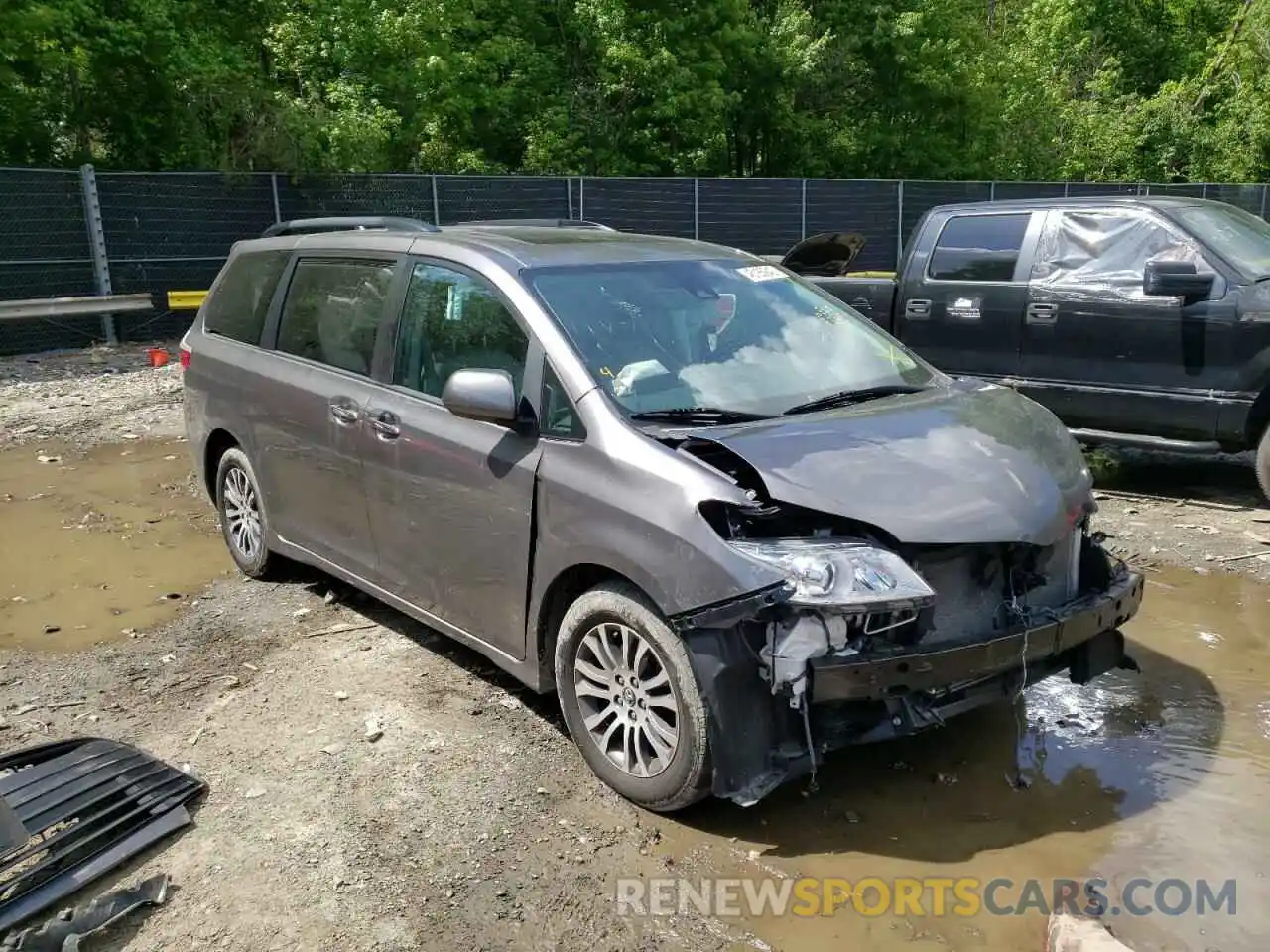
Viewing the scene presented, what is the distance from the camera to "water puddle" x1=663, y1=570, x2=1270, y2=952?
2963 mm

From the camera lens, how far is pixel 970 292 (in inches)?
307

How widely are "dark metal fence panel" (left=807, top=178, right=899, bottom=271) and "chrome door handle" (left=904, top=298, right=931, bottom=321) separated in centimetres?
1188

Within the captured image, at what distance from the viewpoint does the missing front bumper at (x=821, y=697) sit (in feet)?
9.98

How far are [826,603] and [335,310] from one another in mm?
2960

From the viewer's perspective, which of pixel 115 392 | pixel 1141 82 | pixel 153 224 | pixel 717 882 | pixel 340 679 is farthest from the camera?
pixel 1141 82

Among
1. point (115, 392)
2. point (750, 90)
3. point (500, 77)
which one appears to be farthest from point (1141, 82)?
point (115, 392)

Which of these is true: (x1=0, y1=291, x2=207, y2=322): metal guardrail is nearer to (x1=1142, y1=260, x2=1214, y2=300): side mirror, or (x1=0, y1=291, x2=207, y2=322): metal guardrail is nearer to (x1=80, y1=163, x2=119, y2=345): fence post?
(x1=80, y1=163, x2=119, y2=345): fence post

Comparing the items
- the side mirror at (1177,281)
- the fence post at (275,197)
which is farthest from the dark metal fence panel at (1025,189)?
the side mirror at (1177,281)

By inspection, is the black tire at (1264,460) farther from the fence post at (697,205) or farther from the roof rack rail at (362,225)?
the fence post at (697,205)

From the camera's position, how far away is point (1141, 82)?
3672 cm

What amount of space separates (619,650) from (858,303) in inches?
221

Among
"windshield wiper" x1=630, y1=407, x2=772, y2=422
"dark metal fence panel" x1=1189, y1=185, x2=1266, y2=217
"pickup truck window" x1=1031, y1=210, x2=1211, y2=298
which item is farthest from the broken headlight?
"dark metal fence panel" x1=1189, y1=185, x2=1266, y2=217

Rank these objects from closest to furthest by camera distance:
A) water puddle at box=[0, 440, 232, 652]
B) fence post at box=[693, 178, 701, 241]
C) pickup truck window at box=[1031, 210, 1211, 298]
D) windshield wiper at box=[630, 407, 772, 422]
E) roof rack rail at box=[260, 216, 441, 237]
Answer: windshield wiper at box=[630, 407, 772, 422]
roof rack rail at box=[260, 216, 441, 237]
water puddle at box=[0, 440, 232, 652]
pickup truck window at box=[1031, 210, 1211, 298]
fence post at box=[693, 178, 701, 241]

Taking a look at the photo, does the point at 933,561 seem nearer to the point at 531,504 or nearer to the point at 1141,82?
the point at 531,504
